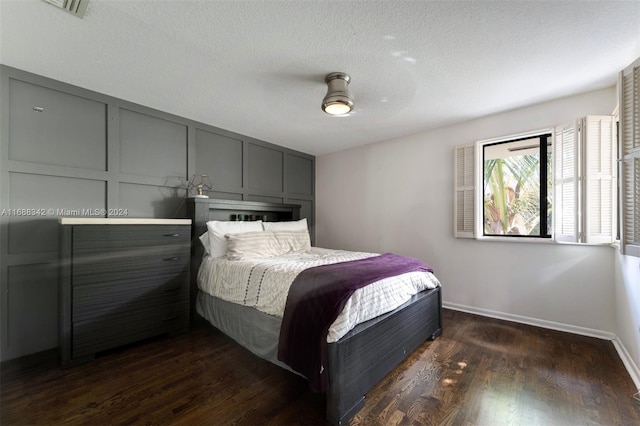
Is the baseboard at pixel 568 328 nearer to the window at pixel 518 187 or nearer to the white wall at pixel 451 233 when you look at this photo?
the white wall at pixel 451 233

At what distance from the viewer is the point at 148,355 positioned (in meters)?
2.23

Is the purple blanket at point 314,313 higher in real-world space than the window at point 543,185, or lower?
lower

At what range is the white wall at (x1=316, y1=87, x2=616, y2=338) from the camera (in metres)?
2.56

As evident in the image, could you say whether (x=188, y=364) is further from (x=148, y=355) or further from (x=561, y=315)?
(x=561, y=315)

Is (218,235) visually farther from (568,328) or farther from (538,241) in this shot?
(568,328)

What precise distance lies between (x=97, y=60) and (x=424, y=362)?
135 inches

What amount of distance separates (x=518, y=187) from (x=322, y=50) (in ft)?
9.58

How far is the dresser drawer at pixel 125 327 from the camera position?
2.08 m

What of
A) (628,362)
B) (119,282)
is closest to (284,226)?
(119,282)

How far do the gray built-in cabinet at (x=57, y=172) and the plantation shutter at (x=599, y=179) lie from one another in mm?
3987

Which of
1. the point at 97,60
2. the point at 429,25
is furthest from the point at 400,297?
the point at 97,60

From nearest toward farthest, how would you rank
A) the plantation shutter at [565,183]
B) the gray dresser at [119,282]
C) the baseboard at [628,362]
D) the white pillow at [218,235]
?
1. the baseboard at [628,362]
2. the gray dresser at [119,282]
3. the plantation shutter at [565,183]
4. the white pillow at [218,235]

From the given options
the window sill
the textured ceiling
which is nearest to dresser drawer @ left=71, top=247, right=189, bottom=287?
the textured ceiling

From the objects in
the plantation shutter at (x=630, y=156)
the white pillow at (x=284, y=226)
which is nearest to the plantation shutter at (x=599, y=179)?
the plantation shutter at (x=630, y=156)
